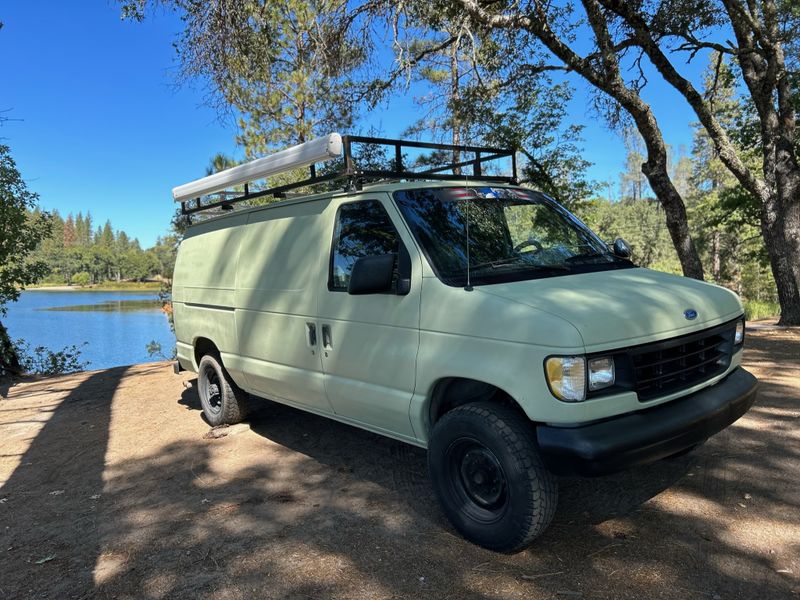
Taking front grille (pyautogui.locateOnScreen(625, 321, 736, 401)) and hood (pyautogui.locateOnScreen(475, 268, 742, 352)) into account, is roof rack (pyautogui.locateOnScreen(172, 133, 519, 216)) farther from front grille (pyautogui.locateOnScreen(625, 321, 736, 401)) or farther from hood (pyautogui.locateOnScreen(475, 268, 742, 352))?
front grille (pyautogui.locateOnScreen(625, 321, 736, 401))

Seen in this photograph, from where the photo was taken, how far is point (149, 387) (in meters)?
8.66

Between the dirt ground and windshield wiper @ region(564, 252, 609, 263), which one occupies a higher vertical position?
windshield wiper @ region(564, 252, 609, 263)

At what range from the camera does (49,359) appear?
48.1 feet

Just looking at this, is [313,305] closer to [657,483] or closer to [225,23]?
[657,483]

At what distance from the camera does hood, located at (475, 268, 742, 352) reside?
2.81 m

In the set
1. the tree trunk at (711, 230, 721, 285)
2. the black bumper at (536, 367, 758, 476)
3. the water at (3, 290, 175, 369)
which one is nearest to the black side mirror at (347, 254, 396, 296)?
the black bumper at (536, 367, 758, 476)

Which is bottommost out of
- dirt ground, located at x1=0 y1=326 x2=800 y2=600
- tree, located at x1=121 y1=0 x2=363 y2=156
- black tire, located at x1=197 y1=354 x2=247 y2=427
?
dirt ground, located at x1=0 y1=326 x2=800 y2=600

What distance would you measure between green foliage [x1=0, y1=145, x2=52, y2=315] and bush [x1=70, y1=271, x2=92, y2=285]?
76.2 metres

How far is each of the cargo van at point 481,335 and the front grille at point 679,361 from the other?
0.04 ft

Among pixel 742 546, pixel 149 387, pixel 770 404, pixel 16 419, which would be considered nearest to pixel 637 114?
pixel 770 404

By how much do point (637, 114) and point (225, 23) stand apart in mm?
6996

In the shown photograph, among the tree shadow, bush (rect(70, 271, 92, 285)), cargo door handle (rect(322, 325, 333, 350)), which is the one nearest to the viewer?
the tree shadow

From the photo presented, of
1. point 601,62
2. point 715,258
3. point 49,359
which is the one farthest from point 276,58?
point 715,258

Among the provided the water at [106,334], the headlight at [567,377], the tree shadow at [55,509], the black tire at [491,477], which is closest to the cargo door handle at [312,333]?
the black tire at [491,477]
